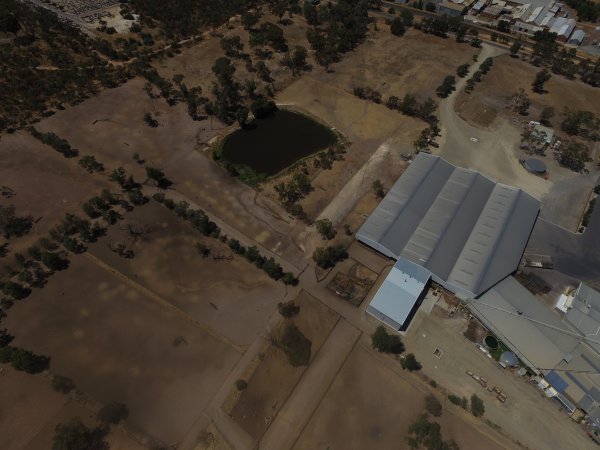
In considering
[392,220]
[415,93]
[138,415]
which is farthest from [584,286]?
[138,415]

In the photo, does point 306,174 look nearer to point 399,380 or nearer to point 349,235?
point 349,235

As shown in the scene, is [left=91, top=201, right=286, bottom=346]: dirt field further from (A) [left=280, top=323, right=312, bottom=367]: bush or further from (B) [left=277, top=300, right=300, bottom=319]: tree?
(A) [left=280, top=323, right=312, bottom=367]: bush

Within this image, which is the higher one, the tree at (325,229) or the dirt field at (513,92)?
the dirt field at (513,92)

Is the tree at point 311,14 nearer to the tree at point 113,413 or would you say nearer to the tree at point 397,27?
the tree at point 397,27

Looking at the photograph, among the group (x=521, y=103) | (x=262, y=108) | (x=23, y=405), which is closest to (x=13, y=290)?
(x=23, y=405)

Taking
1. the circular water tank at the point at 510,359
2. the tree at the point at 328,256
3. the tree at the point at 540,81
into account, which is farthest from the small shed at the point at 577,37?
the circular water tank at the point at 510,359

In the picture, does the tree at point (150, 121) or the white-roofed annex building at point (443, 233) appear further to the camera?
the tree at point (150, 121)
